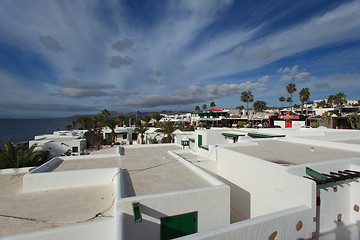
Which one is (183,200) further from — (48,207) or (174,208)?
(48,207)

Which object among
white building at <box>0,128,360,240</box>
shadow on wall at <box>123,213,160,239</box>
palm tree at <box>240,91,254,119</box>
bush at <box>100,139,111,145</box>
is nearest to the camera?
white building at <box>0,128,360,240</box>

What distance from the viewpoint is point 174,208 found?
212 inches

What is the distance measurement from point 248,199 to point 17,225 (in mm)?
8823

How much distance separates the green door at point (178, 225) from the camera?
5.32 metres

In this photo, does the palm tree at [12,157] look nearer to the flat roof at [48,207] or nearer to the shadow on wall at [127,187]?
the flat roof at [48,207]

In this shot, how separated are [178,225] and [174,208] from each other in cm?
60

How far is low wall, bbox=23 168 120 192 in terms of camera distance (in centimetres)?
709

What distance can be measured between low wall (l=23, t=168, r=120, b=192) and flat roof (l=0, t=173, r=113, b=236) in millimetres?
237

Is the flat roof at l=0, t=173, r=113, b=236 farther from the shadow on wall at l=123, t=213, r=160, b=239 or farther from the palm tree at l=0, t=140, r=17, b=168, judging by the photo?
the palm tree at l=0, t=140, r=17, b=168

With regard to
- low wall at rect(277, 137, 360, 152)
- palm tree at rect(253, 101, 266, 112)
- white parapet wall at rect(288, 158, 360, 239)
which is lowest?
white parapet wall at rect(288, 158, 360, 239)

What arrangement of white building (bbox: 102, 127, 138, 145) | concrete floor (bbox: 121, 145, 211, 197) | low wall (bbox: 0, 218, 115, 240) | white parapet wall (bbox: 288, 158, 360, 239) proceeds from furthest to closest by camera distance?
1. white building (bbox: 102, 127, 138, 145)
2. white parapet wall (bbox: 288, 158, 360, 239)
3. concrete floor (bbox: 121, 145, 211, 197)
4. low wall (bbox: 0, 218, 115, 240)

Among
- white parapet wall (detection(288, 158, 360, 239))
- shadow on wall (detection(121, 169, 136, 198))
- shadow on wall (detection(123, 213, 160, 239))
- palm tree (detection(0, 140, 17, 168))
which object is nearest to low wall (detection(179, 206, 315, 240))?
white parapet wall (detection(288, 158, 360, 239))

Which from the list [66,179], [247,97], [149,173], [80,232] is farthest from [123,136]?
[247,97]

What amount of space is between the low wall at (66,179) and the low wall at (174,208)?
3188 mm
